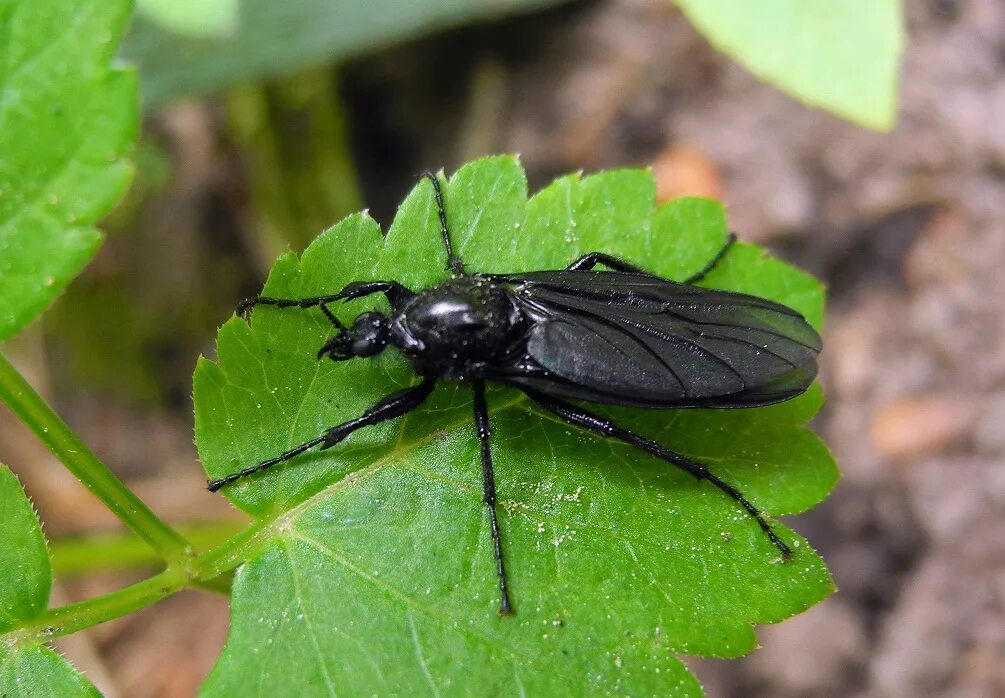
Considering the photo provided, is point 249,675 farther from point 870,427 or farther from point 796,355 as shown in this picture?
point 870,427

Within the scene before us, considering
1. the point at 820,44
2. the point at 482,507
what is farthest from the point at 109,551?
the point at 820,44

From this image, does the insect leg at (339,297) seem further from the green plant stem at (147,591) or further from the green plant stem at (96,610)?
the green plant stem at (96,610)

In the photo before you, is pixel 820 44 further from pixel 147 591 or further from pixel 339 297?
pixel 147 591

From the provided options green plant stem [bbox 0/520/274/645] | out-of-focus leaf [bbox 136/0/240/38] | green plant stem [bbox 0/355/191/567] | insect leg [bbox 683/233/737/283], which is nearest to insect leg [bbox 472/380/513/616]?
green plant stem [bbox 0/520/274/645]

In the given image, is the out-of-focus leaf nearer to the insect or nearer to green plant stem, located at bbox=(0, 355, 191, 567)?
the insect

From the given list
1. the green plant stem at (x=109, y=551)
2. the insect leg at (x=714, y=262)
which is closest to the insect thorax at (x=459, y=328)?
the insect leg at (x=714, y=262)

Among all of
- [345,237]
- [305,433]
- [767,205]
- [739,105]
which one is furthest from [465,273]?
[739,105]
